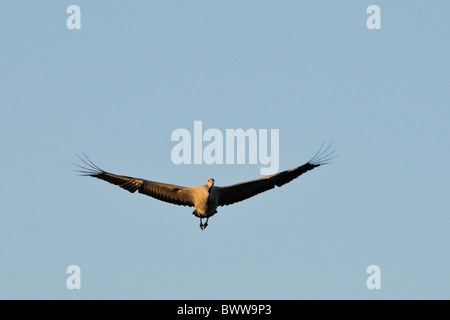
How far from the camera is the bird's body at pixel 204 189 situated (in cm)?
3781

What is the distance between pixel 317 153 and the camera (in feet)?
124

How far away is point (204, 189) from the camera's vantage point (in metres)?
37.7

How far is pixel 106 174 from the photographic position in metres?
38.1

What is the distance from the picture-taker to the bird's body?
3781cm

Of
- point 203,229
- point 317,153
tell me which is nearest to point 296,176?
point 317,153

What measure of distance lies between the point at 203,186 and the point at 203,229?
1.39 m
